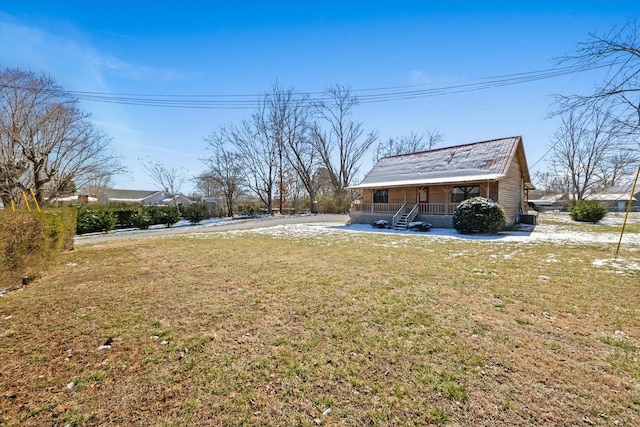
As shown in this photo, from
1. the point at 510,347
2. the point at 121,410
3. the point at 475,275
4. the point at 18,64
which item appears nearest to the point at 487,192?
the point at 475,275

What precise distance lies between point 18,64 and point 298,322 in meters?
25.0

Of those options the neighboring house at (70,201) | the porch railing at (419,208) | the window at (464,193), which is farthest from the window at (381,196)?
the neighboring house at (70,201)

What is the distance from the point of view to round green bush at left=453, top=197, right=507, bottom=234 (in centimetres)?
1261

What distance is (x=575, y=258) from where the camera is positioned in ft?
24.4

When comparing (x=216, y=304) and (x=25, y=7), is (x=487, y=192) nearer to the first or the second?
(x=216, y=304)

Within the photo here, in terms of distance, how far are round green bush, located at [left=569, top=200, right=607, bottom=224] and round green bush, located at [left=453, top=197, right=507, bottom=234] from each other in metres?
10.8

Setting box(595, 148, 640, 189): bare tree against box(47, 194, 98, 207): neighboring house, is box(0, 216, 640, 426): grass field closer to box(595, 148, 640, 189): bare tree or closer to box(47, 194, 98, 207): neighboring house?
box(595, 148, 640, 189): bare tree

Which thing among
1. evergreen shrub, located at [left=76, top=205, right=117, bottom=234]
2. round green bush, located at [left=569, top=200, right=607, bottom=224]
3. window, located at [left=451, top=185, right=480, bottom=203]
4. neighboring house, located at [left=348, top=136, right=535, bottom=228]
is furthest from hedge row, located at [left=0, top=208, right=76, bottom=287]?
round green bush, located at [left=569, top=200, right=607, bottom=224]

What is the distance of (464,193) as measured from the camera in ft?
55.7

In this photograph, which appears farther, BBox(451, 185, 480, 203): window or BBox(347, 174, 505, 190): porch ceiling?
BBox(451, 185, 480, 203): window

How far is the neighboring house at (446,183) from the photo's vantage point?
627 inches

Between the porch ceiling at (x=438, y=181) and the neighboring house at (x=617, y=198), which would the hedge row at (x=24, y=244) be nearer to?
the porch ceiling at (x=438, y=181)

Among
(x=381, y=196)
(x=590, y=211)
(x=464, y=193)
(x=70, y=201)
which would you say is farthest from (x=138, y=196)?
(x=590, y=211)

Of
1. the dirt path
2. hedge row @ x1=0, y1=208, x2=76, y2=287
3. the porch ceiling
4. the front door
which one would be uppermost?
the porch ceiling
